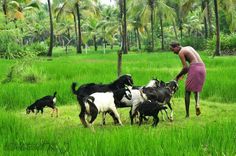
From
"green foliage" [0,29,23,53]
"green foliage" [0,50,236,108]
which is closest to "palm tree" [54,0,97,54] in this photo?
"green foliage" [0,29,23,53]

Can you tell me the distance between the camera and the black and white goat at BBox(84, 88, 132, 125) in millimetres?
7426

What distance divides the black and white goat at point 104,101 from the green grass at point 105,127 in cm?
30

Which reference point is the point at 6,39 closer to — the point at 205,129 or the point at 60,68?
the point at 60,68

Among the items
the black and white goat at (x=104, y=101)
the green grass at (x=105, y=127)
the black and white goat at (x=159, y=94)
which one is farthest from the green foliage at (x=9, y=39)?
the black and white goat at (x=159, y=94)

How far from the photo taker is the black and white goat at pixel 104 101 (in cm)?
743

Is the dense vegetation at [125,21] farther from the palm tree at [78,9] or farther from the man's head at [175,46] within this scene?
the man's head at [175,46]

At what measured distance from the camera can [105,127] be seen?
26.2ft

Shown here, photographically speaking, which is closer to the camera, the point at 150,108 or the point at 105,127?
the point at 150,108

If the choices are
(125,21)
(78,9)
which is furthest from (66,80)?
(78,9)

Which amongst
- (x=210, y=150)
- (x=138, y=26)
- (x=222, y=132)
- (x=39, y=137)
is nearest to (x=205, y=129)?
(x=222, y=132)

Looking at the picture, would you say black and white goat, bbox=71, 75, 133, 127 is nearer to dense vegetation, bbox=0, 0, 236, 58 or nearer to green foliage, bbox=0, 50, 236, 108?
green foliage, bbox=0, 50, 236, 108

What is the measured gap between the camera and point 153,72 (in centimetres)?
1415

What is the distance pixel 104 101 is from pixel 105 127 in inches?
23.4

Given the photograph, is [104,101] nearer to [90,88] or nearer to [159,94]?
[90,88]
